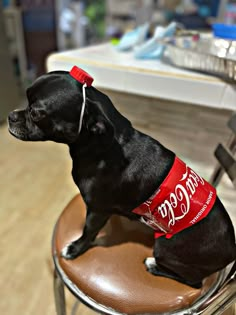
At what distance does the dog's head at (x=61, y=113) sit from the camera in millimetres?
491

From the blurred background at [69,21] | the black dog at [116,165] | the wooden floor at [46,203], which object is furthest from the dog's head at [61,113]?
the blurred background at [69,21]

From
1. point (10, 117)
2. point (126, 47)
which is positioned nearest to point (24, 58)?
point (126, 47)

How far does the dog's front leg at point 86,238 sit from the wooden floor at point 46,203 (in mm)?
335

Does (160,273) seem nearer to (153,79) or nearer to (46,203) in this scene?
(153,79)

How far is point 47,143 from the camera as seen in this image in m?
2.08

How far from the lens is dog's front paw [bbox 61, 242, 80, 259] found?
0.65 m

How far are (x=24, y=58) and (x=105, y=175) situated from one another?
2576 mm

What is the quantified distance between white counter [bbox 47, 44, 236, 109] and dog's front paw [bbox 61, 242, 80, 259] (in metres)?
0.48

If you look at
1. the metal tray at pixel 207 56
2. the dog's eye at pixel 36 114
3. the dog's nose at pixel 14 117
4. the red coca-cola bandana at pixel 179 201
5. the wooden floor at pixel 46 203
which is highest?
the metal tray at pixel 207 56

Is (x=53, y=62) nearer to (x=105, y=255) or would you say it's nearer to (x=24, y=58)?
(x=105, y=255)

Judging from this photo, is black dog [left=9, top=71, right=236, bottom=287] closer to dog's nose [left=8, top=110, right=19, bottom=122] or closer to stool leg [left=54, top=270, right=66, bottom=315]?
dog's nose [left=8, top=110, right=19, bottom=122]

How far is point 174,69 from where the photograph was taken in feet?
2.69

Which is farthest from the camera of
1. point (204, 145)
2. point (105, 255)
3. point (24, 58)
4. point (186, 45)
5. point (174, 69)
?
point (24, 58)

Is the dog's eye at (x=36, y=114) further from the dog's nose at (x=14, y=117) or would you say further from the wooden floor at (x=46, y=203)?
the wooden floor at (x=46, y=203)
